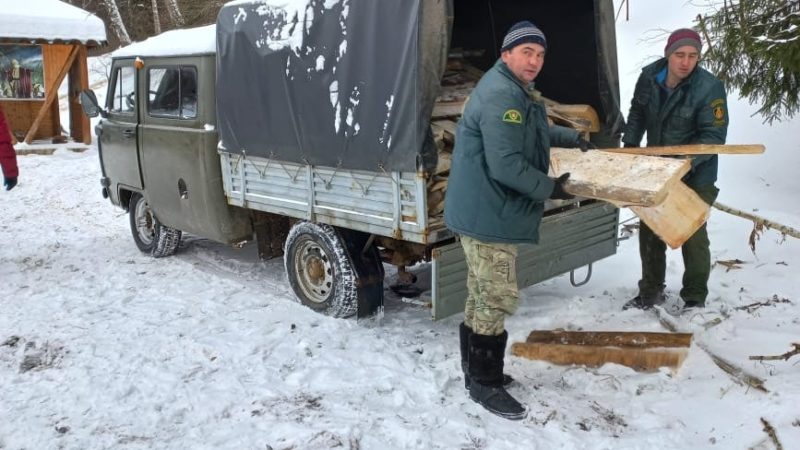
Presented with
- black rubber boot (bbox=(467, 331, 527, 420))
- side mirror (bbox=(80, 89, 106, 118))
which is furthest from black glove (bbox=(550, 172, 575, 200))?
side mirror (bbox=(80, 89, 106, 118))

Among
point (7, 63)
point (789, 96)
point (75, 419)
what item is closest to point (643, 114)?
point (789, 96)

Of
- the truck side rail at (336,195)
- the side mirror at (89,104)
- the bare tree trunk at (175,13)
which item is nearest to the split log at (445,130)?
the truck side rail at (336,195)

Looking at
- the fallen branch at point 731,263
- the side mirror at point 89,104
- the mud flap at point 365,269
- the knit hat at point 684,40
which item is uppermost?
the knit hat at point 684,40

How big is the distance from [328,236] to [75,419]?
2042 mm

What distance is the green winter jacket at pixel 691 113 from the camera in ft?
14.8

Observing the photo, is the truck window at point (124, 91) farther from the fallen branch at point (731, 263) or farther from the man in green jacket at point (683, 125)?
the fallen branch at point (731, 263)

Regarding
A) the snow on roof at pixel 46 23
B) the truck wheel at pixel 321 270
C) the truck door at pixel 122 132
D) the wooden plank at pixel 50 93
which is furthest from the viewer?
the wooden plank at pixel 50 93

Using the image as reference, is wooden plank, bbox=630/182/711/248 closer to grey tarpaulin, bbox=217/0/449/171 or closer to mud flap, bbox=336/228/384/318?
grey tarpaulin, bbox=217/0/449/171

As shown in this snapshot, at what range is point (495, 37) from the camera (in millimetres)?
6250

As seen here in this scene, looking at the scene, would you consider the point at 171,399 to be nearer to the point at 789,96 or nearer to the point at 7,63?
the point at 789,96

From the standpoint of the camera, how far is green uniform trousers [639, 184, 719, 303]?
15.6ft

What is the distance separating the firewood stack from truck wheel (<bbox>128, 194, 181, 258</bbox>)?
3.24 m

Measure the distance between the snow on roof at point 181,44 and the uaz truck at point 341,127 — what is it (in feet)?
0.08

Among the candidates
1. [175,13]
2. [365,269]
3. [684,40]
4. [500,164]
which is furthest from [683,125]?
[175,13]
